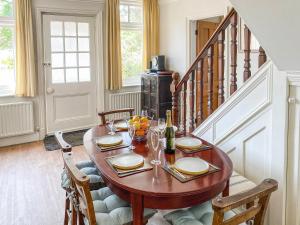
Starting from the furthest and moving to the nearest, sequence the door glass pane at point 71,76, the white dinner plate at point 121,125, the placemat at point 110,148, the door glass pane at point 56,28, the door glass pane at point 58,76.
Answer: the door glass pane at point 71,76, the door glass pane at point 58,76, the door glass pane at point 56,28, the white dinner plate at point 121,125, the placemat at point 110,148

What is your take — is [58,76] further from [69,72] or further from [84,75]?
[84,75]

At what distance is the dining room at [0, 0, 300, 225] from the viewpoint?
1.71 metres

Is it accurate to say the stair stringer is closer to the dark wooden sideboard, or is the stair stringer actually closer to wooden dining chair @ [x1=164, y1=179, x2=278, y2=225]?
wooden dining chair @ [x1=164, y1=179, x2=278, y2=225]

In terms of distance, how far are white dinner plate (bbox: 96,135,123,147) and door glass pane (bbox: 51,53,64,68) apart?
10.4 feet

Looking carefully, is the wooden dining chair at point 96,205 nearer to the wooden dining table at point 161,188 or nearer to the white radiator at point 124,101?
the wooden dining table at point 161,188

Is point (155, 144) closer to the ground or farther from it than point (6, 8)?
closer to the ground

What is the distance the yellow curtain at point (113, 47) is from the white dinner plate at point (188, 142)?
3.49 meters

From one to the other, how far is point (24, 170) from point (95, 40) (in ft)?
9.03

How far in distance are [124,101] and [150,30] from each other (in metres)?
1.53

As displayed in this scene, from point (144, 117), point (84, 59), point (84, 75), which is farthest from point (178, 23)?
point (144, 117)

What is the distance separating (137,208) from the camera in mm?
1616

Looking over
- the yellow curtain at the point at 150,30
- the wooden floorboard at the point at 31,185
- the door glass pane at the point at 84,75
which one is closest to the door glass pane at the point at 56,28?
the door glass pane at the point at 84,75

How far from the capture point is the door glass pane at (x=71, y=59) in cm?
521

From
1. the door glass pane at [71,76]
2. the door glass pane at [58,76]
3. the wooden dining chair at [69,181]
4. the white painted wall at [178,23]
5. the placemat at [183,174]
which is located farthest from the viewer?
the door glass pane at [71,76]
